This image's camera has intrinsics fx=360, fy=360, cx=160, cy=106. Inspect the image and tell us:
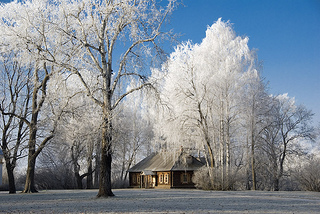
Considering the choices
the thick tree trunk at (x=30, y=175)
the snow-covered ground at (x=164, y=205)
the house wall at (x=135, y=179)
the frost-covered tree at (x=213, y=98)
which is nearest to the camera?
the snow-covered ground at (x=164, y=205)

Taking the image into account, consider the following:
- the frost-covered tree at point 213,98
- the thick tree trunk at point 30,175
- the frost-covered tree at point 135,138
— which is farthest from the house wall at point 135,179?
the thick tree trunk at point 30,175

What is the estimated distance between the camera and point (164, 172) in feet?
133

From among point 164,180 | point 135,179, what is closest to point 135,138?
point 135,179

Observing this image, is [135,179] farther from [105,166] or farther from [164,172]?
[105,166]

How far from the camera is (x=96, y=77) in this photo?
19.5 meters

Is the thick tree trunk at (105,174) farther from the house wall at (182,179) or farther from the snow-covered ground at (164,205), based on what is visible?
the house wall at (182,179)

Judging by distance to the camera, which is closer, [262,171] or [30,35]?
[30,35]

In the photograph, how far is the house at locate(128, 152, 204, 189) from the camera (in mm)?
39062

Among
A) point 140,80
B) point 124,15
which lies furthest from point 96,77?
point 124,15

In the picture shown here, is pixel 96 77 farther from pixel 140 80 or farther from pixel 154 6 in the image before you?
pixel 154 6

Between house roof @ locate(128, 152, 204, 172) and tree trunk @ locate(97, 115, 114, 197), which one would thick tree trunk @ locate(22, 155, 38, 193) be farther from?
house roof @ locate(128, 152, 204, 172)

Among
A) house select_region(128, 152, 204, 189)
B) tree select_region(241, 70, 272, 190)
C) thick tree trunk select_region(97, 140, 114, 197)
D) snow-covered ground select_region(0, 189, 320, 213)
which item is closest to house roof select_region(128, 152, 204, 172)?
house select_region(128, 152, 204, 189)

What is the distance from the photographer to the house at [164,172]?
3906cm

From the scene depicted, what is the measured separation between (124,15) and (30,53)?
5.64m
